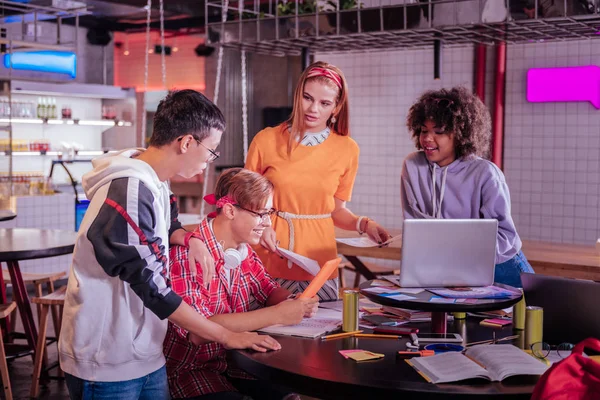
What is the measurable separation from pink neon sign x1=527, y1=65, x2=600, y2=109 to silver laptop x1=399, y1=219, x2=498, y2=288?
12.4 ft

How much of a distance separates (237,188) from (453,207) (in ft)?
3.39

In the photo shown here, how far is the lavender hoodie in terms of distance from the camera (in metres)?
3.01

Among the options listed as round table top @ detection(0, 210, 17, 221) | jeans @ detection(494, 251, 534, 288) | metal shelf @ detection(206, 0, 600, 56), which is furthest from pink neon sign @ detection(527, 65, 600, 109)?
round table top @ detection(0, 210, 17, 221)

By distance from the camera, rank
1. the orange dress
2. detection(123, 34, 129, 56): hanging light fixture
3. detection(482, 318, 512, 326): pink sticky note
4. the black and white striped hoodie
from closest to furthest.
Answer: the black and white striped hoodie
detection(482, 318, 512, 326): pink sticky note
the orange dress
detection(123, 34, 129, 56): hanging light fixture

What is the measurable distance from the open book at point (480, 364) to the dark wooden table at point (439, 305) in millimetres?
131

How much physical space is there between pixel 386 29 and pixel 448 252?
183 cm

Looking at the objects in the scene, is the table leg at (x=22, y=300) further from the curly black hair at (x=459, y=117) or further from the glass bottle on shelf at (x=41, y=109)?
the glass bottle on shelf at (x=41, y=109)

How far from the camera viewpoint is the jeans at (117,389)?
1985mm

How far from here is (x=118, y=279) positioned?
1.96 meters

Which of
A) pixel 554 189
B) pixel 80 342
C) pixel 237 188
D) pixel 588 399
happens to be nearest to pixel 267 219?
pixel 237 188

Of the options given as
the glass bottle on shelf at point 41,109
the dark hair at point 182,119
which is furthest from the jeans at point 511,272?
the glass bottle on shelf at point 41,109

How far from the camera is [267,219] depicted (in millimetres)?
2559

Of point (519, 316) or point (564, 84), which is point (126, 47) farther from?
point (519, 316)

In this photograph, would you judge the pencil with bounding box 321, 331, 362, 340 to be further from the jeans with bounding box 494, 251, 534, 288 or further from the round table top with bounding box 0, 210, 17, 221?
the round table top with bounding box 0, 210, 17, 221
